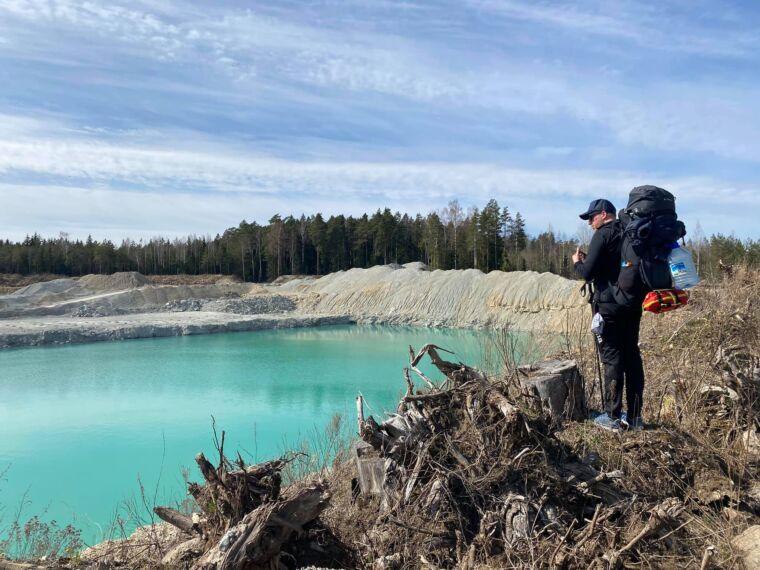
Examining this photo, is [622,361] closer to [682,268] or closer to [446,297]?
[682,268]

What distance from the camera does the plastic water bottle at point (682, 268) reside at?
11.4 feet

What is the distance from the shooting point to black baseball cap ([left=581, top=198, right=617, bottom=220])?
3.97 meters

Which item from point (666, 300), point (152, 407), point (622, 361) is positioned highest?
point (666, 300)

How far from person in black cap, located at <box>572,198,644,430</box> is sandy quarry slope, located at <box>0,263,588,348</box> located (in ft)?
69.2

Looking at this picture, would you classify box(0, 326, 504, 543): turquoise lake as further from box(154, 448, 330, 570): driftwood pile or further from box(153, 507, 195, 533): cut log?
box(153, 507, 195, 533): cut log

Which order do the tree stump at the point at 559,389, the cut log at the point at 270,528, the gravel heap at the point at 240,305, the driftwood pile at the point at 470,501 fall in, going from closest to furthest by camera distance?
the cut log at the point at 270,528, the driftwood pile at the point at 470,501, the tree stump at the point at 559,389, the gravel heap at the point at 240,305

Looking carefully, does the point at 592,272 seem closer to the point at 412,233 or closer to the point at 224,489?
the point at 224,489

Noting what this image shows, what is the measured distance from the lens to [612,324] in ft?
12.7

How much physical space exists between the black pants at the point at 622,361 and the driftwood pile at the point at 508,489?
0.33 m

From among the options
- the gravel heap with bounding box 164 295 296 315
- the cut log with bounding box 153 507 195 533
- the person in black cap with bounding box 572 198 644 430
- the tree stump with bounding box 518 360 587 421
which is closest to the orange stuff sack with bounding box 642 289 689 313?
the person in black cap with bounding box 572 198 644 430

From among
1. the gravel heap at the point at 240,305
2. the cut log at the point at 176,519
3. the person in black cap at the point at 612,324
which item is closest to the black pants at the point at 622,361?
the person in black cap at the point at 612,324

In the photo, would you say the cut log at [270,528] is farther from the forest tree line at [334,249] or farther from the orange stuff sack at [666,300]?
the forest tree line at [334,249]

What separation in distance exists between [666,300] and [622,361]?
0.58m

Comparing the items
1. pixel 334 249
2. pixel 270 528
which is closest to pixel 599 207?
pixel 270 528
